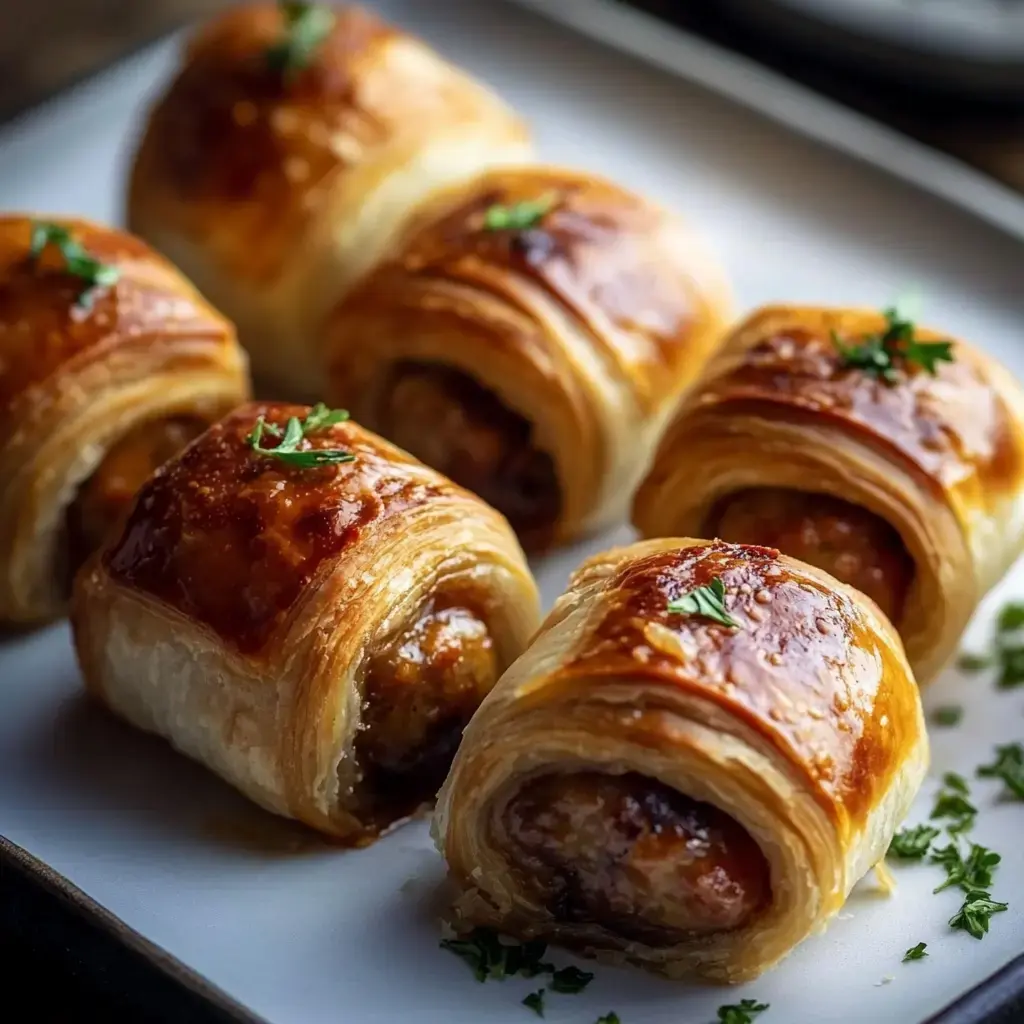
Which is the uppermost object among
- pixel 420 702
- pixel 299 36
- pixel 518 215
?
pixel 299 36

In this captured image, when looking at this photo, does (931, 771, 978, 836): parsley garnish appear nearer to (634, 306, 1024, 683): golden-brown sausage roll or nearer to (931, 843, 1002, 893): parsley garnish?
(931, 843, 1002, 893): parsley garnish

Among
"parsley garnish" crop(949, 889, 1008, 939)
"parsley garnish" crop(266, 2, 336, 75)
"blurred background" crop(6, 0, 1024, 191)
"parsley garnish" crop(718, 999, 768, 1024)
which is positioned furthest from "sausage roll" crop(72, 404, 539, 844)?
"blurred background" crop(6, 0, 1024, 191)

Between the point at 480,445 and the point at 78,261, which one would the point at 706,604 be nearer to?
the point at 480,445

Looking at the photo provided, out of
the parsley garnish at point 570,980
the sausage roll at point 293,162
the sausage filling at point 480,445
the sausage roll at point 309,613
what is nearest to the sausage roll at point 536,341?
the sausage filling at point 480,445

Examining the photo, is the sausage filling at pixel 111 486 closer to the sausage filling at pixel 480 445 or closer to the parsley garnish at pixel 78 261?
the parsley garnish at pixel 78 261

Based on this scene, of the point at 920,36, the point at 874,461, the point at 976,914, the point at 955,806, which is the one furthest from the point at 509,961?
the point at 920,36

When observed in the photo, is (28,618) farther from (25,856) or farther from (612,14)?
(612,14)

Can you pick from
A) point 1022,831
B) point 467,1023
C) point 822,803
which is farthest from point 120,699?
point 1022,831

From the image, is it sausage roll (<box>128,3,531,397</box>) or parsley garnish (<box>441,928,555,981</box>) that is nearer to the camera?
parsley garnish (<box>441,928,555,981</box>)
